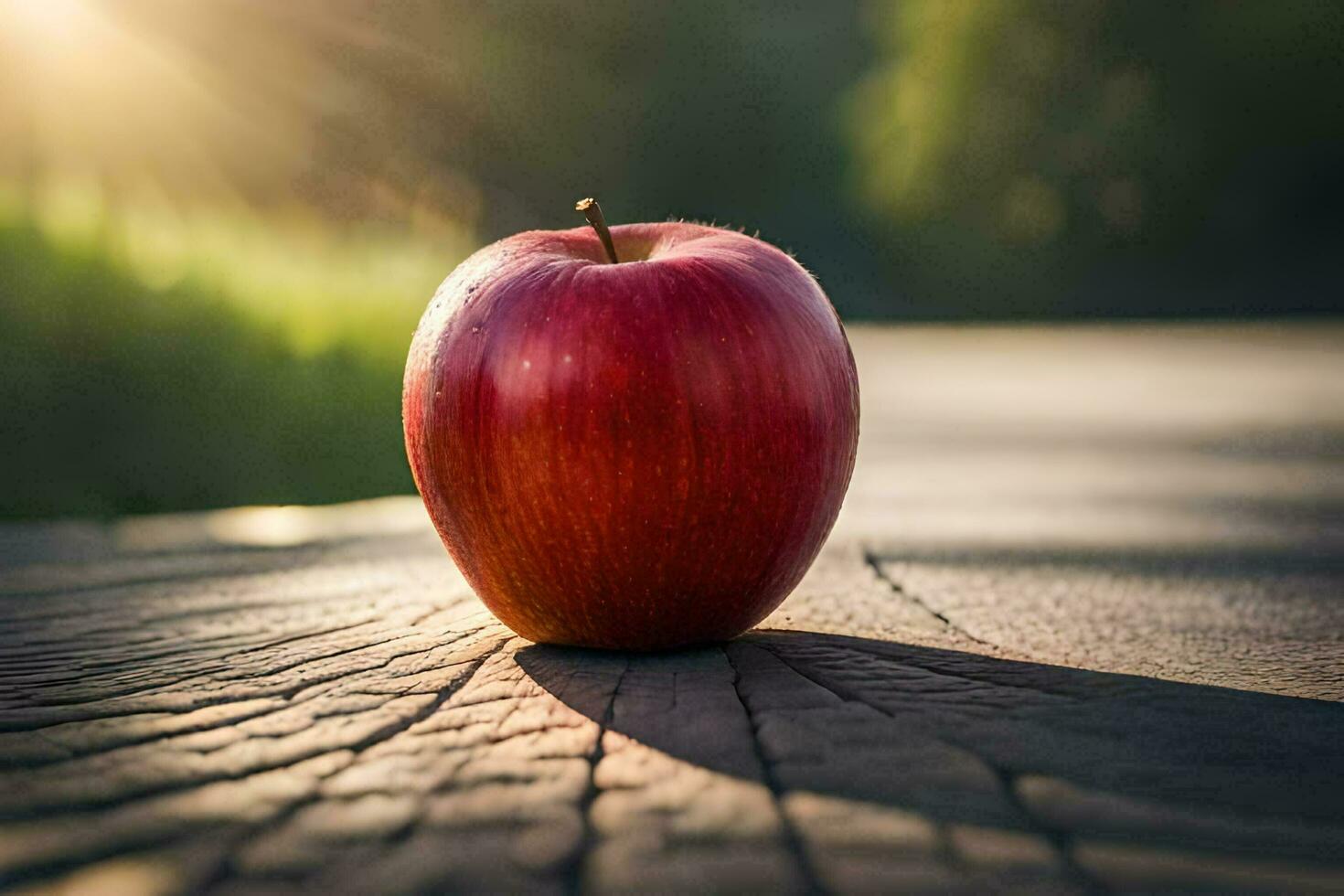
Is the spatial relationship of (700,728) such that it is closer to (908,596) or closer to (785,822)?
(785,822)

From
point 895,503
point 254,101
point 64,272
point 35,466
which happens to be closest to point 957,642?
point 895,503

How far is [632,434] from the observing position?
7.68 feet

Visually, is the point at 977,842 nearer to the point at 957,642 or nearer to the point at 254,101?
the point at 957,642

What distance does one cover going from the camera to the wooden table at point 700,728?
170 cm

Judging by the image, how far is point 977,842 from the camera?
1.74 m

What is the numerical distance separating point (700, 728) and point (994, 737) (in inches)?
18.9

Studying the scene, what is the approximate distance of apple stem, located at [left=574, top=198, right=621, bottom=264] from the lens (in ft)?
8.70

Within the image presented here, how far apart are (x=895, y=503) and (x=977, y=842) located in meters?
3.63

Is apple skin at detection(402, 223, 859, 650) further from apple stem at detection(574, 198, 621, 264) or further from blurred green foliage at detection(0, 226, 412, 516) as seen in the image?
blurred green foliage at detection(0, 226, 412, 516)

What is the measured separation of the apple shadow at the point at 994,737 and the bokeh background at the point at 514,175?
3827 millimetres

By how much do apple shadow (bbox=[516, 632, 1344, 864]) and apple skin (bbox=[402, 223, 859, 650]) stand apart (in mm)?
166

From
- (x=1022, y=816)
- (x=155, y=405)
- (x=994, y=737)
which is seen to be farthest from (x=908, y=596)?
(x=155, y=405)

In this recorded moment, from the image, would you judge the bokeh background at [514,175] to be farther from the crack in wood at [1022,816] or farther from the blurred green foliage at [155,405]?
the crack in wood at [1022,816]

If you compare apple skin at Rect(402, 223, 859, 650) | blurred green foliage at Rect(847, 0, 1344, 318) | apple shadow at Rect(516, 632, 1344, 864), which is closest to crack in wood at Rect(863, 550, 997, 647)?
apple shadow at Rect(516, 632, 1344, 864)
